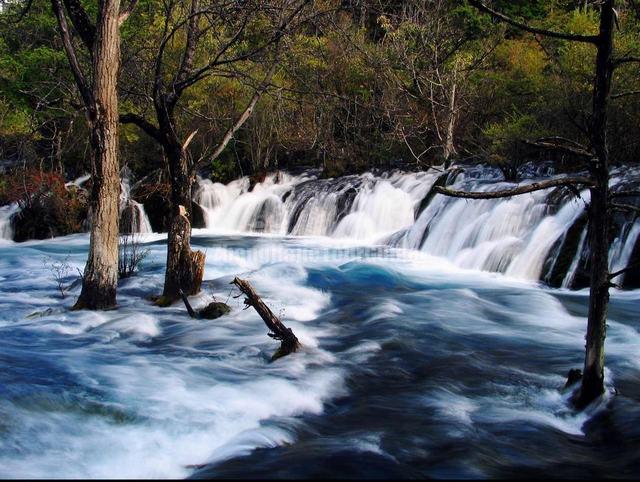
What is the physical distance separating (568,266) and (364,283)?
3.98m

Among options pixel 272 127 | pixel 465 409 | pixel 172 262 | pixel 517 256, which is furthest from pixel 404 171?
pixel 465 409

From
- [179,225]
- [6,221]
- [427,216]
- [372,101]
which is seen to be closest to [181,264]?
[179,225]

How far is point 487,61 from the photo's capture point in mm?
26812

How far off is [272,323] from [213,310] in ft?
8.20

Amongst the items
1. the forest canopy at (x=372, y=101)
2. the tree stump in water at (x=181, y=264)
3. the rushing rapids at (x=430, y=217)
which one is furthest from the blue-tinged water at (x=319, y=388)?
the forest canopy at (x=372, y=101)

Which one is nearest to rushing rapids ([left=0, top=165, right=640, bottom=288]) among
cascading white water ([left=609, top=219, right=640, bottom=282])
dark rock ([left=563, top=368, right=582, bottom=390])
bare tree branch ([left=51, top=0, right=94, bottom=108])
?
cascading white water ([left=609, top=219, right=640, bottom=282])

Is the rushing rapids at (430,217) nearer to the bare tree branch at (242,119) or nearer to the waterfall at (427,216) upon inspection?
the waterfall at (427,216)

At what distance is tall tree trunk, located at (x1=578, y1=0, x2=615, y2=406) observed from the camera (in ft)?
15.2

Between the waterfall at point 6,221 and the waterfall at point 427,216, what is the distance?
654 cm

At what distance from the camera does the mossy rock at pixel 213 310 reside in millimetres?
9312

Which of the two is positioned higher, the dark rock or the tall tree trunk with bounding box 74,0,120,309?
the tall tree trunk with bounding box 74,0,120,309

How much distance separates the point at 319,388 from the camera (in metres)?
6.50

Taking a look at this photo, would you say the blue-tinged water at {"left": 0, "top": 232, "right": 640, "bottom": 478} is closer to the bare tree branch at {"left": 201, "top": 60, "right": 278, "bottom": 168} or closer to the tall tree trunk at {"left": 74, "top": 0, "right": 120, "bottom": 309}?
the tall tree trunk at {"left": 74, "top": 0, "right": 120, "bottom": 309}

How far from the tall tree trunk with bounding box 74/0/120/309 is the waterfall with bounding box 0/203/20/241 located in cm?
1296
